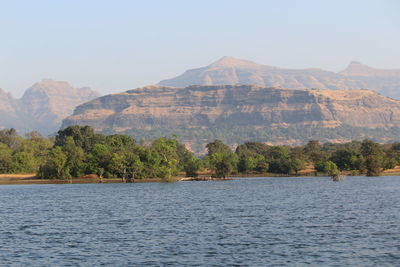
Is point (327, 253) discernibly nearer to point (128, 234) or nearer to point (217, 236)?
point (217, 236)

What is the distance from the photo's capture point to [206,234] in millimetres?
64125

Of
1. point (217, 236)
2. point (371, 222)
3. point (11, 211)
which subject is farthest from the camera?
point (11, 211)

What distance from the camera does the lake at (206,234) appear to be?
1971 inches

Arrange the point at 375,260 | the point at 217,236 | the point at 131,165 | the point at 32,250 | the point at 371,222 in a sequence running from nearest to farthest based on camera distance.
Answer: the point at 375,260, the point at 32,250, the point at 217,236, the point at 371,222, the point at 131,165

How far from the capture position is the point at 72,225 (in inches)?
2955

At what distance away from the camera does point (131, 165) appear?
199 metres

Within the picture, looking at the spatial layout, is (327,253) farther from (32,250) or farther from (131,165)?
(131,165)

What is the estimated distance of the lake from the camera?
5006 cm

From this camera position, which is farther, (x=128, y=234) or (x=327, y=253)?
(x=128, y=234)

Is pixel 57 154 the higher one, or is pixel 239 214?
pixel 57 154

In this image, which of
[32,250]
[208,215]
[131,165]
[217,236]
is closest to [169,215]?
[208,215]

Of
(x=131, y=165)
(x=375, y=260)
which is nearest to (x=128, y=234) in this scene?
(x=375, y=260)

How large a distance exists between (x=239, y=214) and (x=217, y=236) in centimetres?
2262

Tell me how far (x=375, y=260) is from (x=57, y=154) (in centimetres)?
16432
